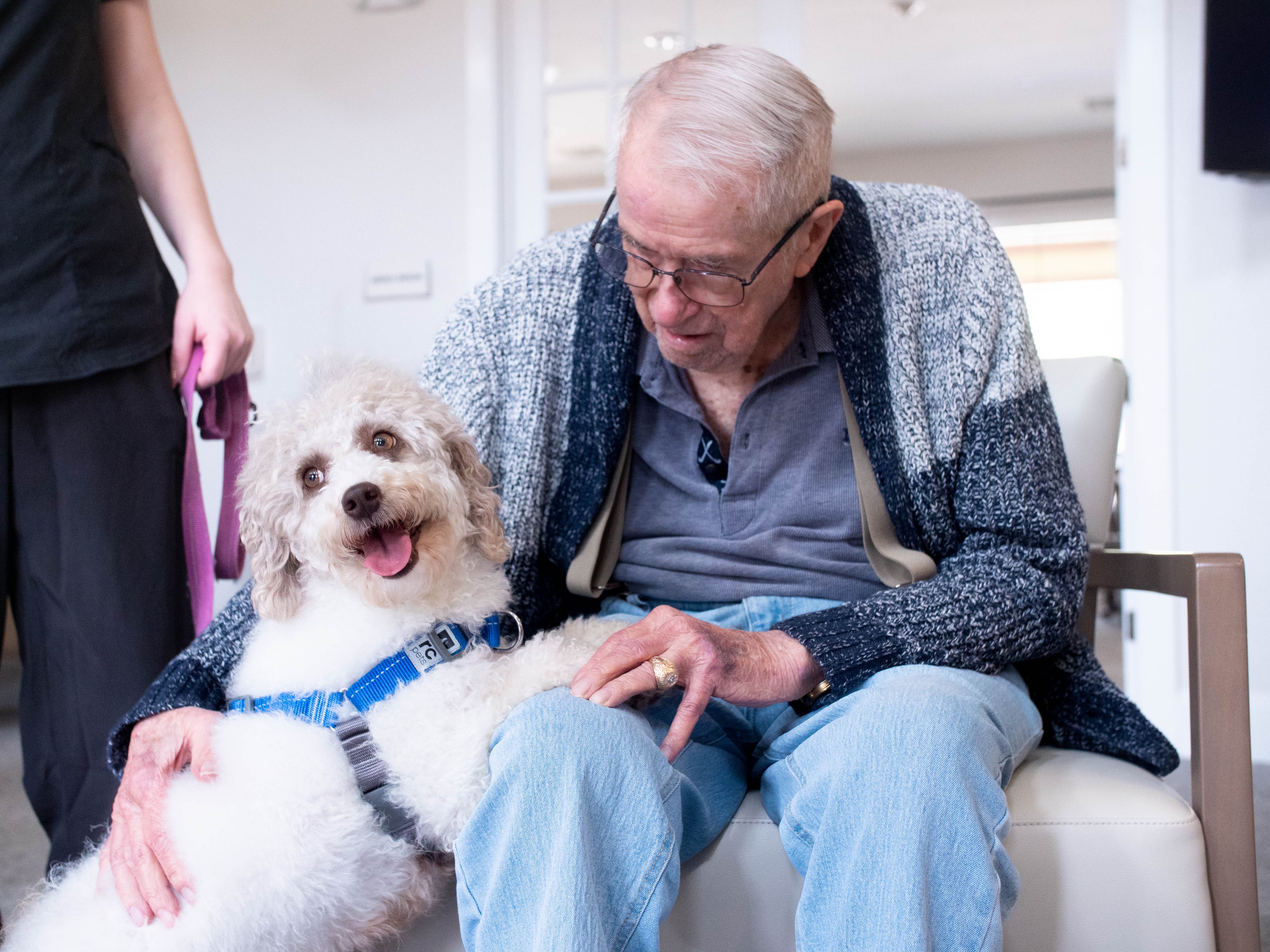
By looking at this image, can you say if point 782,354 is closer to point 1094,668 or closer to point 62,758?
point 1094,668

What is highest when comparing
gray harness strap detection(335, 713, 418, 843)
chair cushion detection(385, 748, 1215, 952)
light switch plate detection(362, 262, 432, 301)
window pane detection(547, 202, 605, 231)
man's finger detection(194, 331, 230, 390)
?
window pane detection(547, 202, 605, 231)

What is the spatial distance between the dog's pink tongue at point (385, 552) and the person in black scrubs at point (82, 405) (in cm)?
36

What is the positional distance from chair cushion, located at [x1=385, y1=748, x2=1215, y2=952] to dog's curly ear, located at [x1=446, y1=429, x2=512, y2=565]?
34 centimetres

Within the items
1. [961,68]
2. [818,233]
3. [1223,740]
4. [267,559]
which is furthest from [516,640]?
[961,68]

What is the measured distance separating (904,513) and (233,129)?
2.71m

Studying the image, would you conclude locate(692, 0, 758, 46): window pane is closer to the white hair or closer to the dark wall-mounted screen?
the dark wall-mounted screen

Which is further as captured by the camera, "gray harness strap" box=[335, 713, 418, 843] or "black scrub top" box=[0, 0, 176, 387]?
"black scrub top" box=[0, 0, 176, 387]

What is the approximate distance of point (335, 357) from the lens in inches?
42.6

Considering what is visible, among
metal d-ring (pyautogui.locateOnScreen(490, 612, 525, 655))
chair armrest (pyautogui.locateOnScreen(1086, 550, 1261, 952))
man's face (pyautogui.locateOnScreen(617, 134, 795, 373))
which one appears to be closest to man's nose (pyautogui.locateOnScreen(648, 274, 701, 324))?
man's face (pyautogui.locateOnScreen(617, 134, 795, 373))

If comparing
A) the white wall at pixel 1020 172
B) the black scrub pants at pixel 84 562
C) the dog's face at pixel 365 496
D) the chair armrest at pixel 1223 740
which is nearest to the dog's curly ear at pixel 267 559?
the dog's face at pixel 365 496

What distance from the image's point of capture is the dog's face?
0.92m

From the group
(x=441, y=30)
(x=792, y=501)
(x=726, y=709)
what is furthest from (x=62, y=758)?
(x=441, y=30)

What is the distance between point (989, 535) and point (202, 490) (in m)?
0.91

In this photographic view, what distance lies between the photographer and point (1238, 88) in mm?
2471
